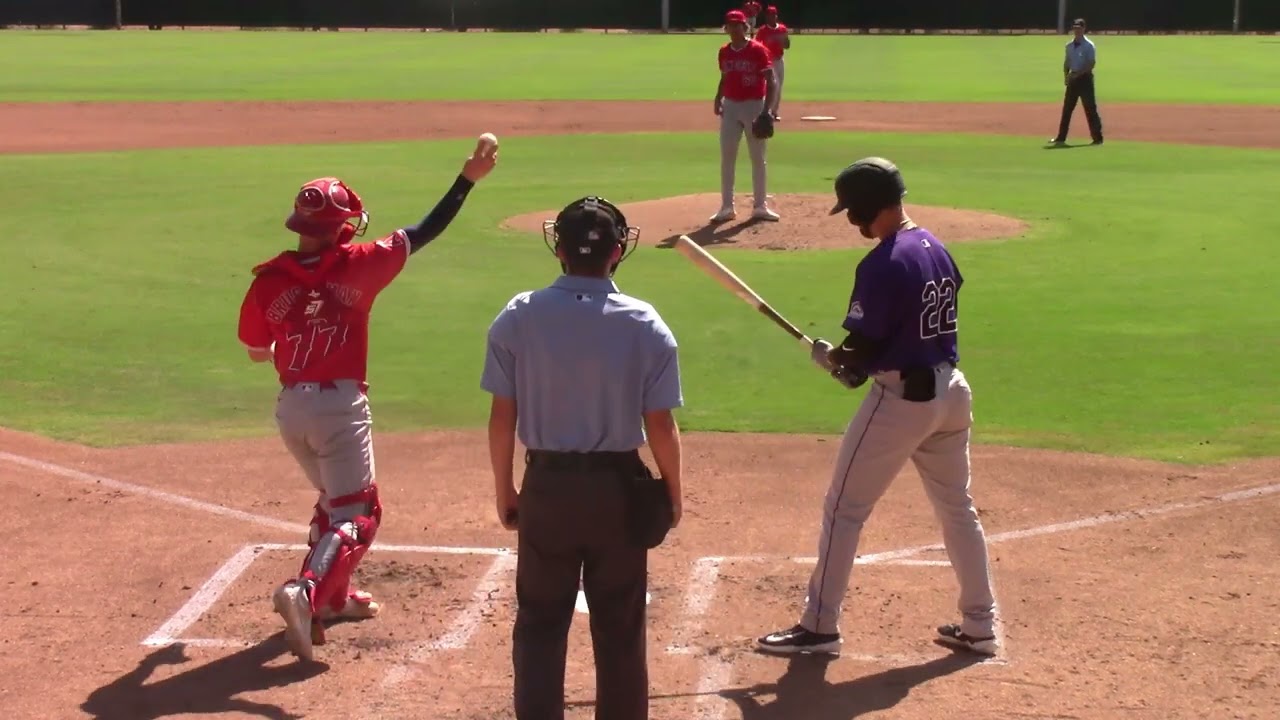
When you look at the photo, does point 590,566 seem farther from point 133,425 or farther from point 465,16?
point 465,16

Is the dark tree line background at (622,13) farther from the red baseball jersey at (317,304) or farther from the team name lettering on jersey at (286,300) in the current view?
the team name lettering on jersey at (286,300)

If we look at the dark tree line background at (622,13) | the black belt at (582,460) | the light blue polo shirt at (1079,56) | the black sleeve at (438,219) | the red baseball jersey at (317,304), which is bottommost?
the black belt at (582,460)

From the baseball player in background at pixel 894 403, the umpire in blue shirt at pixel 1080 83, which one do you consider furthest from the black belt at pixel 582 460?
the umpire in blue shirt at pixel 1080 83

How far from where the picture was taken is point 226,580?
6.70 m

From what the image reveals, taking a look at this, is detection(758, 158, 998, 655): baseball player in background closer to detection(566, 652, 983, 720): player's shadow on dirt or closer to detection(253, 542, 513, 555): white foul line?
detection(566, 652, 983, 720): player's shadow on dirt

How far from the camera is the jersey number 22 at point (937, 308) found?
5426mm

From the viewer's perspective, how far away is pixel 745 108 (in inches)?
629

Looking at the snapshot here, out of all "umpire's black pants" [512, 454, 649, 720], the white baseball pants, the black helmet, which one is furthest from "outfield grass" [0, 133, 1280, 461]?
"umpire's black pants" [512, 454, 649, 720]

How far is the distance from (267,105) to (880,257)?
91.8ft

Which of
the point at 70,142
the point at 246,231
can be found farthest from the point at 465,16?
the point at 246,231

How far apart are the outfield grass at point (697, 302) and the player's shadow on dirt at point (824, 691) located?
3532 millimetres

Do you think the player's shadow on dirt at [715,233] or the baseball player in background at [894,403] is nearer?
the baseball player in background at [894,403]

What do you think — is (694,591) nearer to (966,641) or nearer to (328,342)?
(966,641)

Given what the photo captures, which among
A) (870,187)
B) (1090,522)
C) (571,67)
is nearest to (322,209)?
(870,187)
